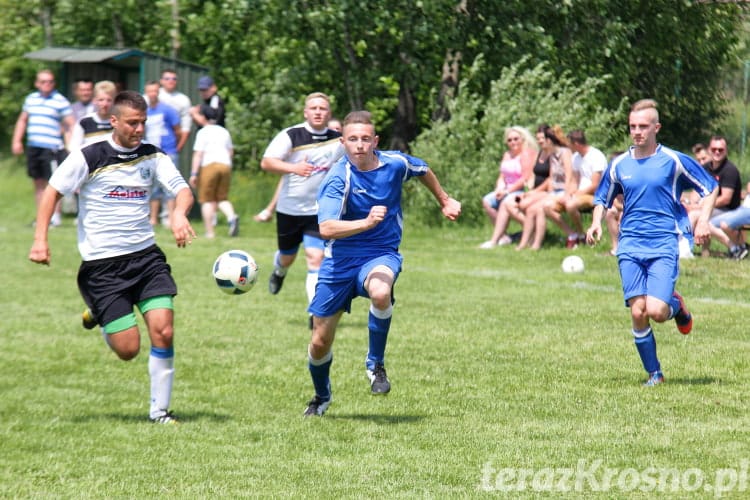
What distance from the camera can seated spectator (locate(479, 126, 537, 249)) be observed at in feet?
55.4

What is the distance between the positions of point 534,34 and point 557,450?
15.4m

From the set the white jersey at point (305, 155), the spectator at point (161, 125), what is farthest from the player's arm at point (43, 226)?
the spectator at point (161, 125)

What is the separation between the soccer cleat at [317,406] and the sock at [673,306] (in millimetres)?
2421

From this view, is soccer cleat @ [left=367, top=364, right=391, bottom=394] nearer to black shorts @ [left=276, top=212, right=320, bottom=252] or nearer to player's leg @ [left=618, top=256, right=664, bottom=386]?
player's leg @ [left=618, top=256, right=664, bottom=386]

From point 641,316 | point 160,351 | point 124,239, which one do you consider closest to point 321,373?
point 160,351

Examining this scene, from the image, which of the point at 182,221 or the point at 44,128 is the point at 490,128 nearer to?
the point at 44,128

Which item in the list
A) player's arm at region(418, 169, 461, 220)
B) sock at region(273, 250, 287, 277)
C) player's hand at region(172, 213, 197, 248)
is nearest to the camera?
player's hand at region(172, 213, 197, 248)

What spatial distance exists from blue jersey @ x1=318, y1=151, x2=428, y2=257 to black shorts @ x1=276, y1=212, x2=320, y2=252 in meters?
3.04

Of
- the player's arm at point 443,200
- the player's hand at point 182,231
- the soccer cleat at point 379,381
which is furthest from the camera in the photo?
the soccer cleat at point 379,381

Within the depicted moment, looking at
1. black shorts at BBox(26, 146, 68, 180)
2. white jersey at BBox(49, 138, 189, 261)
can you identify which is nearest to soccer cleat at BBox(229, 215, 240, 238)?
black shorts at BBox(26, 146, 68, 180)

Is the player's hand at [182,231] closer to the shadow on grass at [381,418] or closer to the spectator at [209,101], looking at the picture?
the shadow on grass at [381,418]

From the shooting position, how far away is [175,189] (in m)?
7.70

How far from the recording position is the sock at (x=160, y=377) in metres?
7.55

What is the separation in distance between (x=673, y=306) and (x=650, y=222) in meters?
0.61
